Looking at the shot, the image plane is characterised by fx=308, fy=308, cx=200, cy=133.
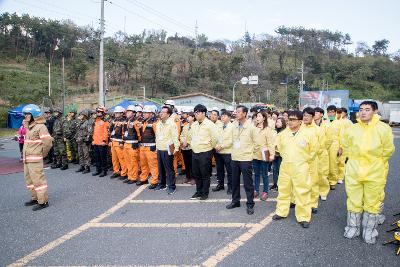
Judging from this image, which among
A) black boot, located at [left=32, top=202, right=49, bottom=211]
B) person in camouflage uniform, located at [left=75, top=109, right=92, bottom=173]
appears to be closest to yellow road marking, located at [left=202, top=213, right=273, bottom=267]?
black boot, located at [left=32, top=202, right=49, bottom=211]

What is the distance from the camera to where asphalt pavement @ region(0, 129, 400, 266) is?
12.7 feet

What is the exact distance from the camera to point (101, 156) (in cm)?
866

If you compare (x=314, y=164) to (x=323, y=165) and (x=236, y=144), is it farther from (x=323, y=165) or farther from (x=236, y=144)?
(x=323, y=165)

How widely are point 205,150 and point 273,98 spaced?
166ft

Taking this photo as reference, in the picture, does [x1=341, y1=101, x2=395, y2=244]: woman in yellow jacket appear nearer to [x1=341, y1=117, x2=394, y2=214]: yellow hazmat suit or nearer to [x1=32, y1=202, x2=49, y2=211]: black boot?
[x1=341, y1=117, x2=394, y2=214]: yellow hazmat suit

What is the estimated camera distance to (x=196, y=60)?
5319 cm

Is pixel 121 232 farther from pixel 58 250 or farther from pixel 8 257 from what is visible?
pixel 8 257

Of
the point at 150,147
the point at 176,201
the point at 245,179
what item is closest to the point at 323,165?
the point at 245,179

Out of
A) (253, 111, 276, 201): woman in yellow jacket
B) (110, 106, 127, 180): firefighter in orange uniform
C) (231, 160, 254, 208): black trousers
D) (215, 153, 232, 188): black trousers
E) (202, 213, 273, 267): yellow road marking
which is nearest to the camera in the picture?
(202, 213, 273, 267): yellow road marking

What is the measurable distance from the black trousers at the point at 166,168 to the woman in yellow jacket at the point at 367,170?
3725mm

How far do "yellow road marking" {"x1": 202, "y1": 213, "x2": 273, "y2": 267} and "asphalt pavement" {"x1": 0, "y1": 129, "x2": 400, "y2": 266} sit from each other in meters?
0.01

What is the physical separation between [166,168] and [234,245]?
3.15m

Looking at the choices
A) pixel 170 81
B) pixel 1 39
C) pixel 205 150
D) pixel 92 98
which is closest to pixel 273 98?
pixel 170 81

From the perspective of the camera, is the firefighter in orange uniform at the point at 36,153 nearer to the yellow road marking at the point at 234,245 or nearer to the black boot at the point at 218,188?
the black boot at the point at 218,188
